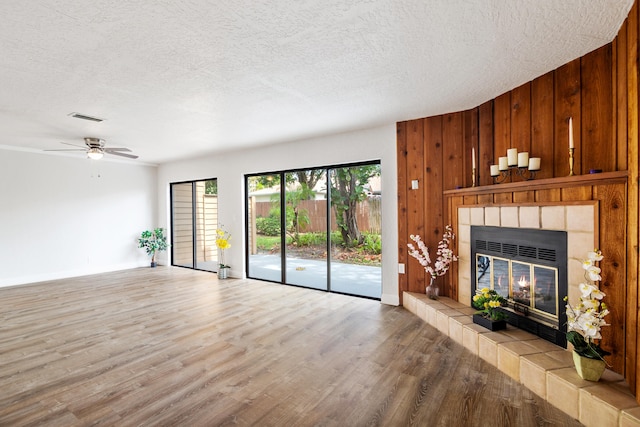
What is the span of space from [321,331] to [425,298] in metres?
1.38

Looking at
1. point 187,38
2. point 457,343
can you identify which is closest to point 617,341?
point 457,343

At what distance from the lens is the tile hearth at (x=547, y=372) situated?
177 cm

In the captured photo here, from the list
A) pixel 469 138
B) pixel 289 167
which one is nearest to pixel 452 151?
pixel 469 138

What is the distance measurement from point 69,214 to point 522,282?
761cm

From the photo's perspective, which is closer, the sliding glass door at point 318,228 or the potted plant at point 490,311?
the potted plant at point 490,311

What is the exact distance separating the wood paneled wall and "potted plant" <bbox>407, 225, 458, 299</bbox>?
13 centimetres

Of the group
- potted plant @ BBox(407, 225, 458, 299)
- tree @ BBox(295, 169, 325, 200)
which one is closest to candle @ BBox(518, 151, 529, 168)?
potted plant @ BBox(407, 225, 458, 299)

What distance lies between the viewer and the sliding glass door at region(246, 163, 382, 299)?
470cm

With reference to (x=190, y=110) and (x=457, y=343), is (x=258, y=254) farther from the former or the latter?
(x=457, y=343)

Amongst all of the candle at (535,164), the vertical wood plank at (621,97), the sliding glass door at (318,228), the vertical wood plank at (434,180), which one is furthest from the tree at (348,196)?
the vertical wood plank at (621,97)

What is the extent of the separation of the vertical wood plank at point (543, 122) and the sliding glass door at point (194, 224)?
5592 millimetres

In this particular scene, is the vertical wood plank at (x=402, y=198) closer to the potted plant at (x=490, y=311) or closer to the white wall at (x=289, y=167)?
the white wall at (x=289, y=167)

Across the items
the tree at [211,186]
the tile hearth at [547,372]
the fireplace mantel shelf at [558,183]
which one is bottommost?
the tile hearth at [547,372]

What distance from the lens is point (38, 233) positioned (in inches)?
225
